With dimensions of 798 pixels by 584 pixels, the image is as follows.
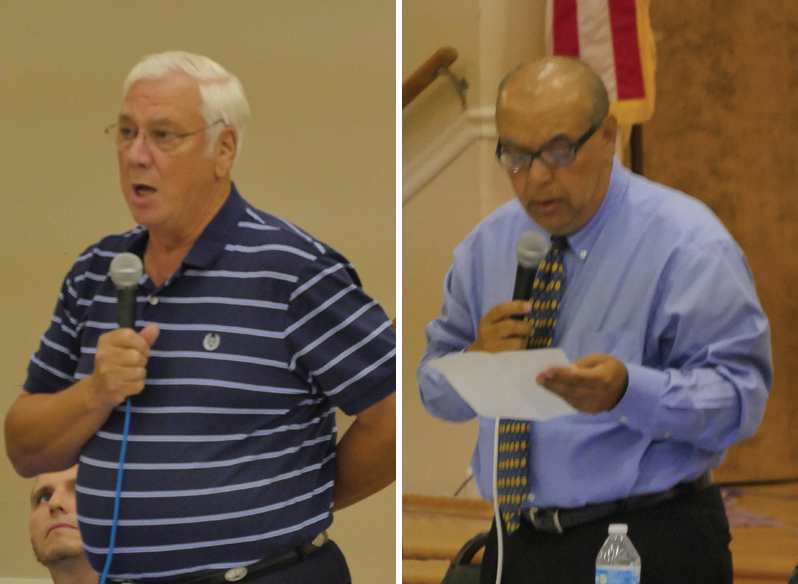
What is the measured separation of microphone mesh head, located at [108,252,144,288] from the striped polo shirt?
0.03 metres

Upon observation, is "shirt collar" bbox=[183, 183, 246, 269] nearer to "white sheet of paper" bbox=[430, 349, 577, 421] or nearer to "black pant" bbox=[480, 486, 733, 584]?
"white sheet of paper" bbox=[430, 349, 577, 421]

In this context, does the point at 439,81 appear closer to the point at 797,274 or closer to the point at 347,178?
the point at 347,178

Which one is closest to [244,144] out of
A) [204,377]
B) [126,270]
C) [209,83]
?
[209,83]

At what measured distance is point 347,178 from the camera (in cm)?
185

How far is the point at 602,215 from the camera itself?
155cm

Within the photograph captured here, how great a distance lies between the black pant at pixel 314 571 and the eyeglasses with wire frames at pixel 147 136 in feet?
2.58

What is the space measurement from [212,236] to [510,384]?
616 mm

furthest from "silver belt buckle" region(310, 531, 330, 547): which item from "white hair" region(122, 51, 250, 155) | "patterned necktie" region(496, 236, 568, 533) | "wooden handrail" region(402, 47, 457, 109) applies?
"wooden handrail" region(402, 47, 457, 109)

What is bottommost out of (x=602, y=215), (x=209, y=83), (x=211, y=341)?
(x=211, y=341)

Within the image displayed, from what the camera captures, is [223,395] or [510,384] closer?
[510,384]

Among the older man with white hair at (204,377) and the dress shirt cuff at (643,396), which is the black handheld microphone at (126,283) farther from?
the dress shirt cuff at (643,396)

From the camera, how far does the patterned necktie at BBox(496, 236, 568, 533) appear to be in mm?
1513

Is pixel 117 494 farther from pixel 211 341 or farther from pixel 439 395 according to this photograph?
pixel 439 395

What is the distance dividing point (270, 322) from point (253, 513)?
13.2 inches
